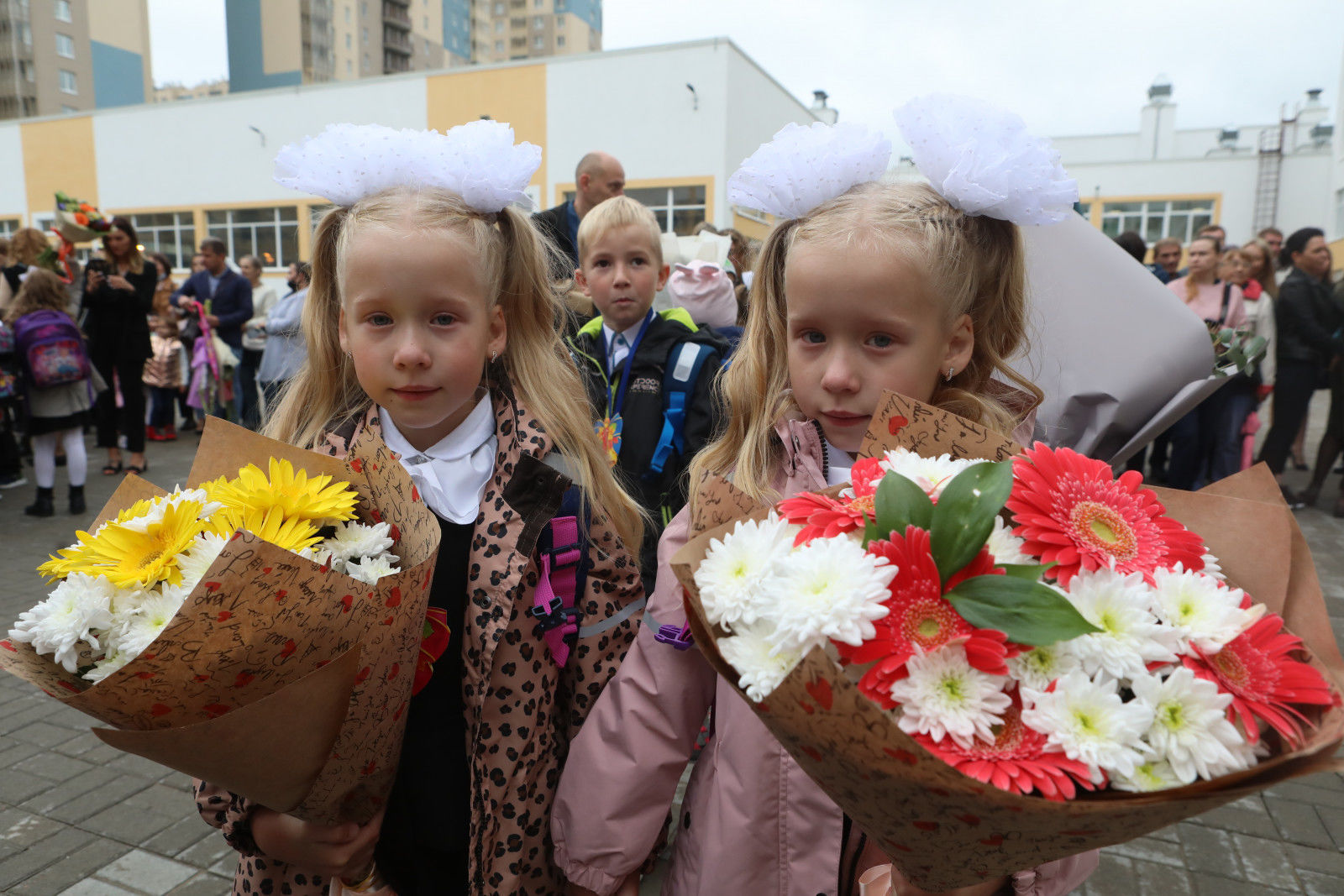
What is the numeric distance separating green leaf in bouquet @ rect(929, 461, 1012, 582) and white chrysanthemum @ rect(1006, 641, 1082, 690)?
106mm

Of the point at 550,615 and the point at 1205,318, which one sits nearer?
the point at 550,615

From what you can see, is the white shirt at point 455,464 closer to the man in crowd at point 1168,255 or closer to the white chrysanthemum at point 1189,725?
the white chrysanthemum at point 1189,725

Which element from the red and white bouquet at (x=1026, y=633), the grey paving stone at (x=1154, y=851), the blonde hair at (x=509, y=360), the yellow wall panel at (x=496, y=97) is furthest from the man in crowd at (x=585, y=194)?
the yellow wall panel at (x=496, y=97)

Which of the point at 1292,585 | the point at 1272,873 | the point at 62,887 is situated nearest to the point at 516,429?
the point at 1292,585

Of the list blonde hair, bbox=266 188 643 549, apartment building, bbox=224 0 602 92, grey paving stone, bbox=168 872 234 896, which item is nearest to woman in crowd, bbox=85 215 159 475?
grey paving stone, bbox=168 872 234 896

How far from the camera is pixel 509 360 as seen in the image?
182cm

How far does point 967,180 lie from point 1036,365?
489mm

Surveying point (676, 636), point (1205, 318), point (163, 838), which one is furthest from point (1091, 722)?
point (1205, 318)

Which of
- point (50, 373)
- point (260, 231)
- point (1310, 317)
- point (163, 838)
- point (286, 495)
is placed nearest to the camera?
point (286, 495)

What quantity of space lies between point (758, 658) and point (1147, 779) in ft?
1.25

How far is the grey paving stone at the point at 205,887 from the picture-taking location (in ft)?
8.38

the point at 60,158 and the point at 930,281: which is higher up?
the point at 60,158

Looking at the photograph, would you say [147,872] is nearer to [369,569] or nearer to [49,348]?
[369,569]

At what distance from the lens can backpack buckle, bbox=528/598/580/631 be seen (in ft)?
4.95
